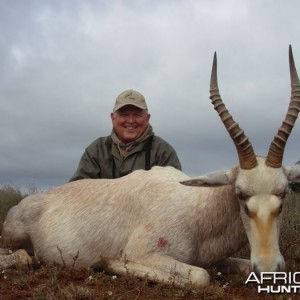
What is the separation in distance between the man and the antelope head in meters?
3.03

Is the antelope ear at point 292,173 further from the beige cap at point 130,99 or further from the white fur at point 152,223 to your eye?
the beige cap at point 130,99

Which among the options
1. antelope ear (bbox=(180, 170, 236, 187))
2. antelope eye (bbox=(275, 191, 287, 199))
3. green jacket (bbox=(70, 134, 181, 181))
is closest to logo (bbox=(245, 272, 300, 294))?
antelope eye (bbox=(275, 191, 287, 199))

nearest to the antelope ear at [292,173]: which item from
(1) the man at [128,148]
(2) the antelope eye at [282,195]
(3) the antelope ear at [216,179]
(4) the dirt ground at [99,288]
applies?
(2) the antelope eye at [282,195]

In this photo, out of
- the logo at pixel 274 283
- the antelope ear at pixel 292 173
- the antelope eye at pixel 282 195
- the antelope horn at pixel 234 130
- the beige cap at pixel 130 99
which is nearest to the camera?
the logo at pixel 274 283

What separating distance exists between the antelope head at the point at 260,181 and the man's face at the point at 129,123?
3030 mm

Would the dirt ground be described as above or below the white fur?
below

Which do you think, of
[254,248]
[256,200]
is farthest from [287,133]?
[254,248]

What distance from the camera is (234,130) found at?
5.51 meters

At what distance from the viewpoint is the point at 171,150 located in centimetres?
880

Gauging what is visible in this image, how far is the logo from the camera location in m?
4.82

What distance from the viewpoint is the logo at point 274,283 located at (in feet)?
15.8

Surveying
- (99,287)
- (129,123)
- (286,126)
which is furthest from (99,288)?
(129,123)

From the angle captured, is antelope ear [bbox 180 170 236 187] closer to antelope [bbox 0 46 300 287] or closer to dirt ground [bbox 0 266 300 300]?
antelope [bbox 0 46 300 287]

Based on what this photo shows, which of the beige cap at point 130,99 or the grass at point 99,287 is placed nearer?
the grass at point 99,287
